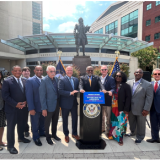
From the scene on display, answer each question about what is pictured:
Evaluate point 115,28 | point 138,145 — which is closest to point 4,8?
point 115,28

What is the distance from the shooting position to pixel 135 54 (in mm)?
30594

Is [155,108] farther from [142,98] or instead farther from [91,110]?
[91,110]

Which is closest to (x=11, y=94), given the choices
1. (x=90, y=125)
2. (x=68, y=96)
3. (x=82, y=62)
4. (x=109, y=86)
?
(x=68, y=96)

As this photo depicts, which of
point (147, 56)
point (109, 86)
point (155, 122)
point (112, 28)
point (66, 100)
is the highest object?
point (112, 28)

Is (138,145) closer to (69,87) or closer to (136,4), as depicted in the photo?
(69,87)

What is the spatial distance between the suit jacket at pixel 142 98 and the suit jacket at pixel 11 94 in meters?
2.88

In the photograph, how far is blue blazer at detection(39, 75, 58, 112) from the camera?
300 cm

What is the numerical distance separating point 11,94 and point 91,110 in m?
1.97

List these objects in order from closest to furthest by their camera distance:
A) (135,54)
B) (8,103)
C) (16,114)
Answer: (8,103) < (16,114) < (135,54)

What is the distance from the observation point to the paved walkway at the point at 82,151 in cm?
270

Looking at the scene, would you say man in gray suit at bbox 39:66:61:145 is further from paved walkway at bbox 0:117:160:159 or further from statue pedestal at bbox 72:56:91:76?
statue pedestal at bbox 72:56:91:76

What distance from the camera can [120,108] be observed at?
3.17 meters

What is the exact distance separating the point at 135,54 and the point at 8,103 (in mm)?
32641

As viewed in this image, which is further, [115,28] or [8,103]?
[115,28]
